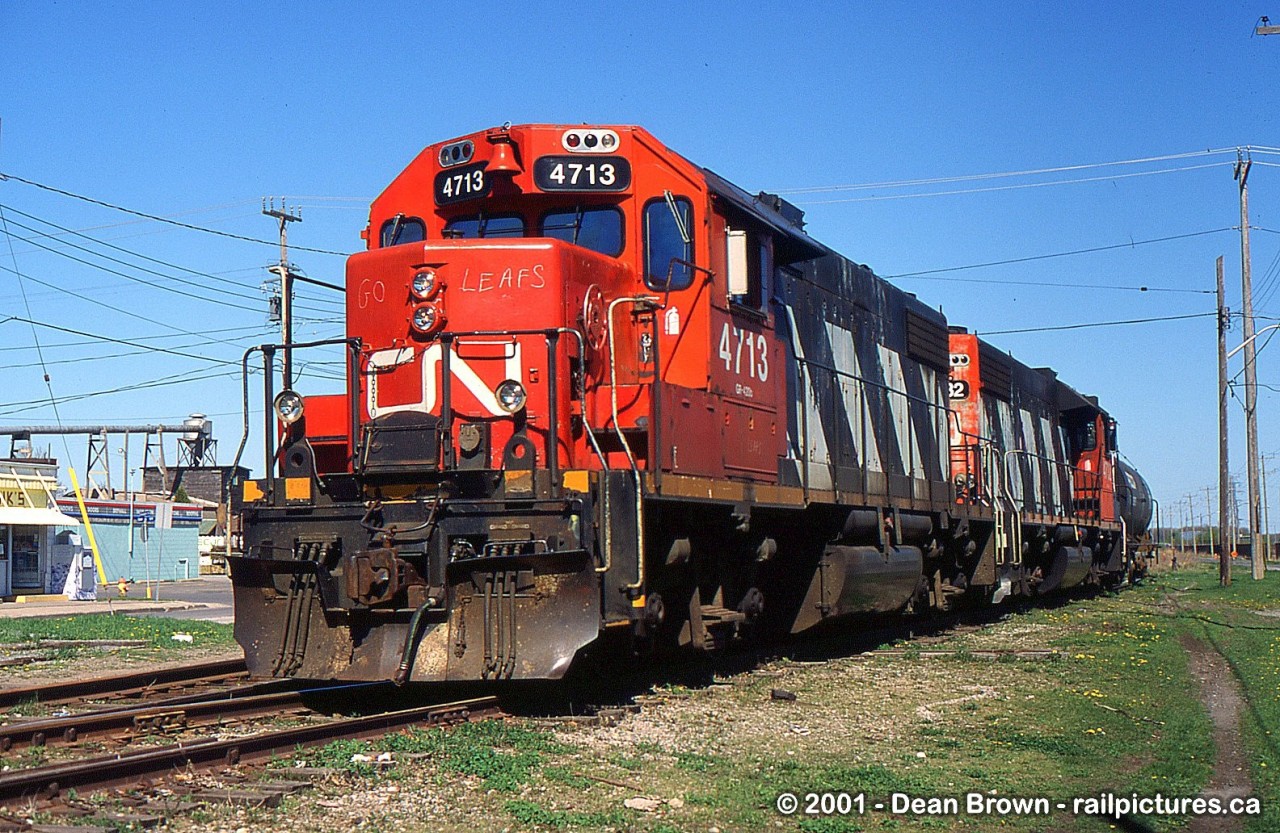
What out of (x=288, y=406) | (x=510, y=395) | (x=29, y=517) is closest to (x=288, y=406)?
(x=288, y=406)

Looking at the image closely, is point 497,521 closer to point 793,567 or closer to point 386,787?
point 386,787

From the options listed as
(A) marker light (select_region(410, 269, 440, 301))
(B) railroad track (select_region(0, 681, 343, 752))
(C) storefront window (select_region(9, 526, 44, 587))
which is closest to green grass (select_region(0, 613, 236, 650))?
(B) railroad track (select_region(0, 681, 343, 752))

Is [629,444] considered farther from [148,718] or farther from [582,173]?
Answer: [148,718]

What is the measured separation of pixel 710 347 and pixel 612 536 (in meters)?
2.08

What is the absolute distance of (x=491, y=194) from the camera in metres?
9.05

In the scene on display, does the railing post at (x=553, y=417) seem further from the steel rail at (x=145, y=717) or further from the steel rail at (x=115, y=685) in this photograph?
the steel rail at (x=115, y=685)

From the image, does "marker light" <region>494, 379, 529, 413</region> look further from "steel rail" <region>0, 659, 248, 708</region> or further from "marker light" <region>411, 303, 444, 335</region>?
"steel rail" <region>0, 659, 248, 708</region>

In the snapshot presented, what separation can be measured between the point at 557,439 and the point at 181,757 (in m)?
3.01

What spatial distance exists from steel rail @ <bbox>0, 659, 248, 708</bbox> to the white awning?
20.8 m

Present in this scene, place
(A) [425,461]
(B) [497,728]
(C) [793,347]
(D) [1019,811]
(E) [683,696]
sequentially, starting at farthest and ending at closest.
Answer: (C) [793,347]
(E) [683,696]
(A) [425,461]
(B) [497,728]
(D) [1019,811]

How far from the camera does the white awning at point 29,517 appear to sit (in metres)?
28.1

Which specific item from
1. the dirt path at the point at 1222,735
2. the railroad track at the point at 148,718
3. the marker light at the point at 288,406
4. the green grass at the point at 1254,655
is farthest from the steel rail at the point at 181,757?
the green grass at the point at 1254,655

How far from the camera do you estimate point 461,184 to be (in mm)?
9156

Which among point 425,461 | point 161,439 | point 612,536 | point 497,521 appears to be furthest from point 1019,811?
point 161,439
